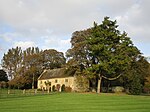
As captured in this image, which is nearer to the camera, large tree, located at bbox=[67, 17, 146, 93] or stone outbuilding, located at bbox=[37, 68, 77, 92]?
large tree, located at bbox=[67, 17, 146, 93]

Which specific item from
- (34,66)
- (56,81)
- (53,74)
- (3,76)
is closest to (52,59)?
(34,66)

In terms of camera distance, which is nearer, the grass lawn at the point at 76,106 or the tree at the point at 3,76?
the grass lawn at the point at 76,106

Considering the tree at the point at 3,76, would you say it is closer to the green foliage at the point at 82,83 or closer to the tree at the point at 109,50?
the green foliage at the point at 82,83

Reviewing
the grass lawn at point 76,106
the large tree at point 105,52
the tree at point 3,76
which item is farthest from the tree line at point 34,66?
the grass lawn at point 76,106

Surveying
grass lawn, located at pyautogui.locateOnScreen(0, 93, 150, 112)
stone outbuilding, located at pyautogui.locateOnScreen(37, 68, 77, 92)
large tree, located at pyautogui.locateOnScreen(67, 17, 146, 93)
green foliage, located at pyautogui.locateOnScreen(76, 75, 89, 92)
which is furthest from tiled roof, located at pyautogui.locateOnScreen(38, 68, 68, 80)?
grass lawn, located at pyautogui.locateOnScreen(0, 93, 150, 112)

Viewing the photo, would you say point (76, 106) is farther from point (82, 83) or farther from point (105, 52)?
point (82, 83)

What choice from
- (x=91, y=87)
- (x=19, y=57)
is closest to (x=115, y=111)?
(x=91, y=87)

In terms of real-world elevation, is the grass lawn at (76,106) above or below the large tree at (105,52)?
below

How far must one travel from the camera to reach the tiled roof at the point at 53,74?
90.4 m

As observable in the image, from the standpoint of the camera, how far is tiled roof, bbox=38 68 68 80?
297ft

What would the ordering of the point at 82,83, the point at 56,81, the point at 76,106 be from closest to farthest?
the point at 76,106
the point at 82,83
the point at 56,81

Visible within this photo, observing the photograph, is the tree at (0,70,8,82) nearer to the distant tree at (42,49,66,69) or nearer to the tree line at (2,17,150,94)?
the distant tree at (42,49,66,69)

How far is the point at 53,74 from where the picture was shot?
95.7 meters

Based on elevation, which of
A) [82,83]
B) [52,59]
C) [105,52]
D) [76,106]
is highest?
[52,59]
